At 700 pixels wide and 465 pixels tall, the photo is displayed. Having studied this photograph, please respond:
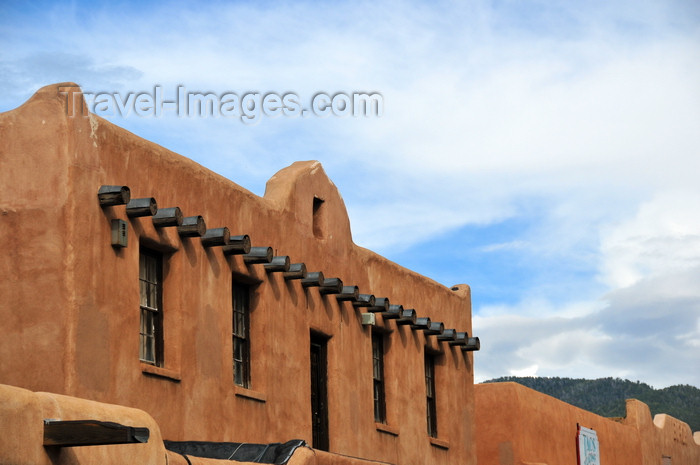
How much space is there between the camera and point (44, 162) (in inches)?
497

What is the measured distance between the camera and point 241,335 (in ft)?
52.3

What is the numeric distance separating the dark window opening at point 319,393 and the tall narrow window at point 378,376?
1.82 meters

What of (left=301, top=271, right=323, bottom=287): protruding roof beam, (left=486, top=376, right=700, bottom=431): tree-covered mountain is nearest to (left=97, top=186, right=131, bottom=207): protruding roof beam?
(left=301, top=271, right=323, bottom=287): protruding roof beam

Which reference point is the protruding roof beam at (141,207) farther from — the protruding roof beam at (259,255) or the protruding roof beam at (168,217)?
the protruding roof beam at (259,255)

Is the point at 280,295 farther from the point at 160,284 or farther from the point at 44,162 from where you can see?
the point at 44,162

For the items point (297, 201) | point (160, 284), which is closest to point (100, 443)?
point (160, 284)

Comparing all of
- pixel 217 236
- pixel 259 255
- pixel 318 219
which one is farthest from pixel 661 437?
pixel 217 236

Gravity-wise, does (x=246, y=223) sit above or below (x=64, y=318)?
above

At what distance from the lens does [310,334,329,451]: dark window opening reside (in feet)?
58.0

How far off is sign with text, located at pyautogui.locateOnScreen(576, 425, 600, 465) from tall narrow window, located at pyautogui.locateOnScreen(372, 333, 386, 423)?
32.5ft

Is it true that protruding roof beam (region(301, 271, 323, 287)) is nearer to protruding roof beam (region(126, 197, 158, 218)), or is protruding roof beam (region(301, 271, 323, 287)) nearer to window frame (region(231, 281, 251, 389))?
window frame (region(231, 281, 251, 389))

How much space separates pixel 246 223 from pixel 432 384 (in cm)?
727

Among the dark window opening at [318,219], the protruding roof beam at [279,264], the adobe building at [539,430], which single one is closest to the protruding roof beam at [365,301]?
the dark window opening at [318,219]

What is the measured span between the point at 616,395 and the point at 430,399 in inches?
2089
